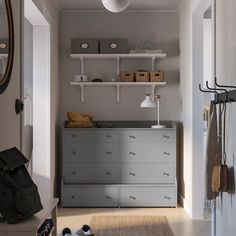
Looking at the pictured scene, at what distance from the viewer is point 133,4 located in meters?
5.88

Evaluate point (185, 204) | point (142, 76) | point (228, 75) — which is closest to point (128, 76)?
point (142, 76)

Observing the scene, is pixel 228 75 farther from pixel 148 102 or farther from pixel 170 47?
pixel 170 47

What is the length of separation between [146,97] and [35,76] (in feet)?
4.62

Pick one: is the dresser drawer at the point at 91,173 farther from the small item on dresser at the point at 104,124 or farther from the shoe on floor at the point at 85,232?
the shoe on floor at the point at 85,232

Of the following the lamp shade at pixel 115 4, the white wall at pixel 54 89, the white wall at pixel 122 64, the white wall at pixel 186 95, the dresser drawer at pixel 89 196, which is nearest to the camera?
the lamp shade at pixel 115 4

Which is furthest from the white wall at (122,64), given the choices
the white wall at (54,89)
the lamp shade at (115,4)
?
the lamp shade at (115,4)

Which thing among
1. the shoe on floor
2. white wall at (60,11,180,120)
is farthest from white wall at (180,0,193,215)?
the shoe on floor

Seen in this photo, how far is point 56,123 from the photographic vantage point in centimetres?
588

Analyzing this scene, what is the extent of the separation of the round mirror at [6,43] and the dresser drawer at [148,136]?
8.81 ft

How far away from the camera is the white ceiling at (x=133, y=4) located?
18.8 ft

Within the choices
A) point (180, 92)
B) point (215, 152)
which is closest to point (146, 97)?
point (180, 92)

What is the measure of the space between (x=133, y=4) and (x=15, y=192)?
164 inches

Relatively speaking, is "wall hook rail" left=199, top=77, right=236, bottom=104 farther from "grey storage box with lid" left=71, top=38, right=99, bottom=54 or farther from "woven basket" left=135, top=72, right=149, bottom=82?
"grey storage box with lid" left=71, top=38, right=99, bottom=54

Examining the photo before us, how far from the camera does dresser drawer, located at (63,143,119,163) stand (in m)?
5.68
